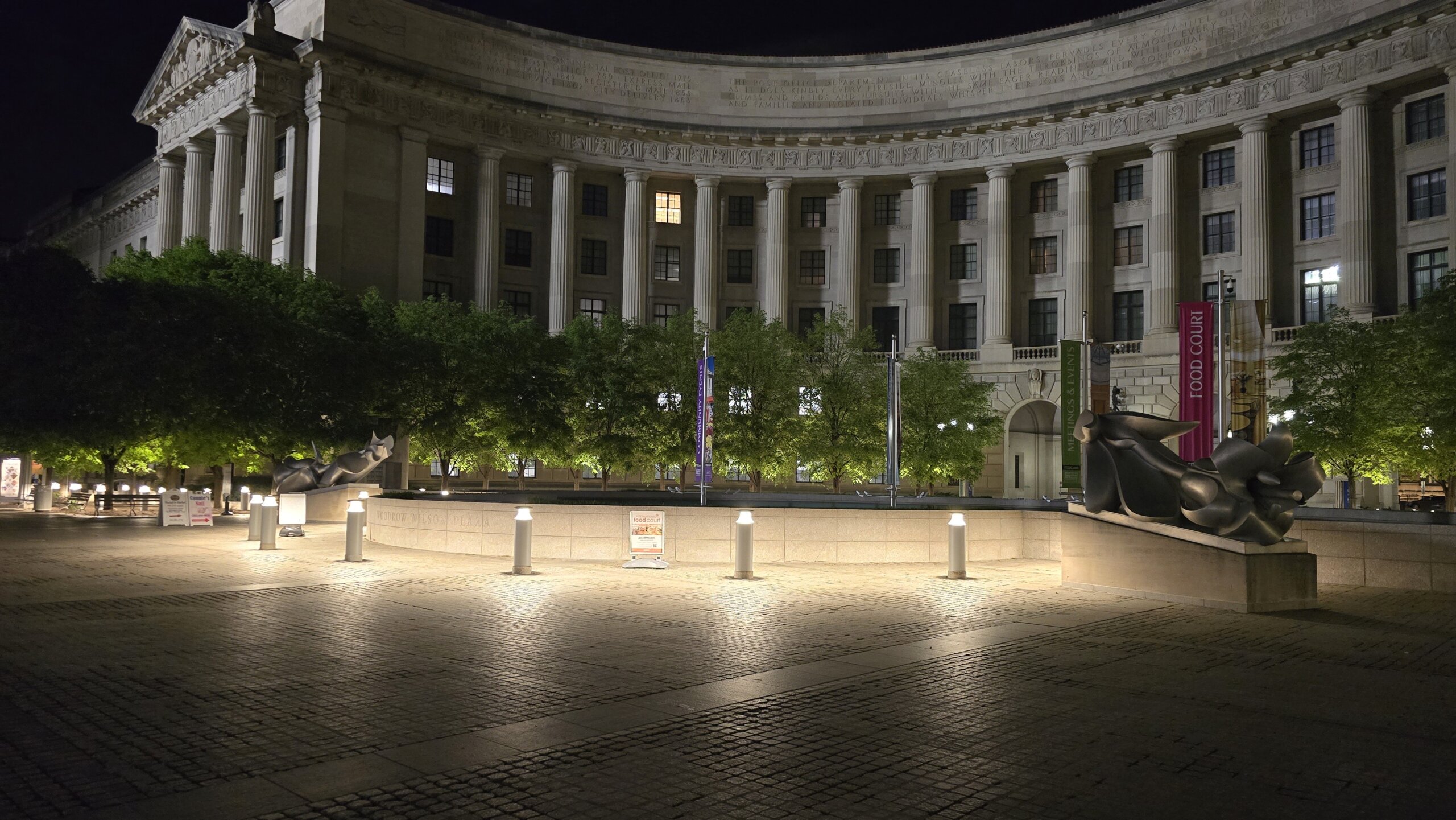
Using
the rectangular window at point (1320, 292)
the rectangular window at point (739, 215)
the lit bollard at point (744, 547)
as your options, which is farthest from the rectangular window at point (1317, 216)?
the lit bollard at point (744, 547)

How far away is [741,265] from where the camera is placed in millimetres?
72750

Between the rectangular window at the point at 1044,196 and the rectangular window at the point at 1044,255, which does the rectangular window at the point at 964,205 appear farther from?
the rectangular window at the point at 1044,255

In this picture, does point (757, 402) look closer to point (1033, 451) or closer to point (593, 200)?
point (1033, 451)

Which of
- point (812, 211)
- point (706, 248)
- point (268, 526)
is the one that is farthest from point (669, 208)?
point (268, 526)

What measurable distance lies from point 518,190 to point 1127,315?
126 feet

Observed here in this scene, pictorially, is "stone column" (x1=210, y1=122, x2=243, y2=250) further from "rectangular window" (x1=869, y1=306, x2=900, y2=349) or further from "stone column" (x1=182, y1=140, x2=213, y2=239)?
"rectangular window" (x1=869, y1=306, x2=900, y2=349)

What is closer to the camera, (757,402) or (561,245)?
(757,402)

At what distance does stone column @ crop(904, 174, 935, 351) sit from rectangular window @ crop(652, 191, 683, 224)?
51.2 feet

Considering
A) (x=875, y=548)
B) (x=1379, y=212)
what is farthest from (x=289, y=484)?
(x=1379, y=212)

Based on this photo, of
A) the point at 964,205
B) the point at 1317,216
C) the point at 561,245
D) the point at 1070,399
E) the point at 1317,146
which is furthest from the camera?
the point at 964,205

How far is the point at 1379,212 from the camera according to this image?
55250 millimetres

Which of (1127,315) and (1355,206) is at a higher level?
(1355,206)

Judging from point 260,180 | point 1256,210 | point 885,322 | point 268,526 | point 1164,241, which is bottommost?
point 268,526

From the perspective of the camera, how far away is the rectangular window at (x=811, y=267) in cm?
7231
